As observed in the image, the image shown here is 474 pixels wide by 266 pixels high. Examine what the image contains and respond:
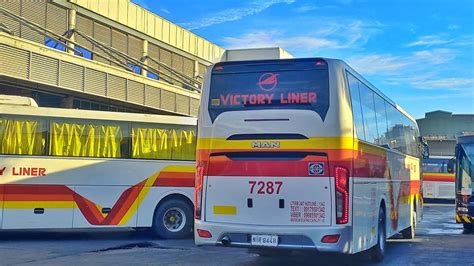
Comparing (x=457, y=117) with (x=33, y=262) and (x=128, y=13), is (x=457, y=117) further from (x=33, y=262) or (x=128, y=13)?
(x=33, y=262)

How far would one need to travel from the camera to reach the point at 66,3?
22609 millimetres

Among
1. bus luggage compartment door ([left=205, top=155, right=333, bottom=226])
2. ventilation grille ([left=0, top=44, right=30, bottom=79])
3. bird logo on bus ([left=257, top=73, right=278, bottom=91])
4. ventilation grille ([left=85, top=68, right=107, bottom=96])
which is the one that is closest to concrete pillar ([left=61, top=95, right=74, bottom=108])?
ventilation grille ([left=85, top=68, right=107, bottom=96])

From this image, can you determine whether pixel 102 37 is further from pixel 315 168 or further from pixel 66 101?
pixel 315 168

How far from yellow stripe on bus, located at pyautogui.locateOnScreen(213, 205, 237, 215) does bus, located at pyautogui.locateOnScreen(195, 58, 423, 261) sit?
2 cm

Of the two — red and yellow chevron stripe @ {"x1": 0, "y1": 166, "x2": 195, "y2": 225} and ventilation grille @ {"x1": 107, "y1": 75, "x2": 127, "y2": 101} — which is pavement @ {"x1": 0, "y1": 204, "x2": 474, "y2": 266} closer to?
red and yellow chevron stripe @ {"x1": 0, "y1": 166, "x2": 195, "y2": 225}

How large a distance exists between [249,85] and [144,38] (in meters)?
19.7

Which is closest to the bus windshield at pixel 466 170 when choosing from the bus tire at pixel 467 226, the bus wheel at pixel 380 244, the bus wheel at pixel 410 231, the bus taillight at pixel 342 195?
the bus tire at pixel 467 226

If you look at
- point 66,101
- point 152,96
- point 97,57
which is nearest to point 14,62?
→ point 66,101

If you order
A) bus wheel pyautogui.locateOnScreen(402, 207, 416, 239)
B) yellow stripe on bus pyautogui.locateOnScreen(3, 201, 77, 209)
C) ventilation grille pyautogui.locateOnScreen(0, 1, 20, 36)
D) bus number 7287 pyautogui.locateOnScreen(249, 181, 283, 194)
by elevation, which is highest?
ventilation grille pyautogui.locateOnScreen(0, 1, 20, 36)

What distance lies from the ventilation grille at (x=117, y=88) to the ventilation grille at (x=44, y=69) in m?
3.17

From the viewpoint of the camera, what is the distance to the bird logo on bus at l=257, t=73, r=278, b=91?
28.2ft

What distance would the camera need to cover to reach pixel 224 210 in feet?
28.2

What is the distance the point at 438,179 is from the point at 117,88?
882 inches

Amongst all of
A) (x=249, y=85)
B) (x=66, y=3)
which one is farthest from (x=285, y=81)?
(x=66, y=3)
